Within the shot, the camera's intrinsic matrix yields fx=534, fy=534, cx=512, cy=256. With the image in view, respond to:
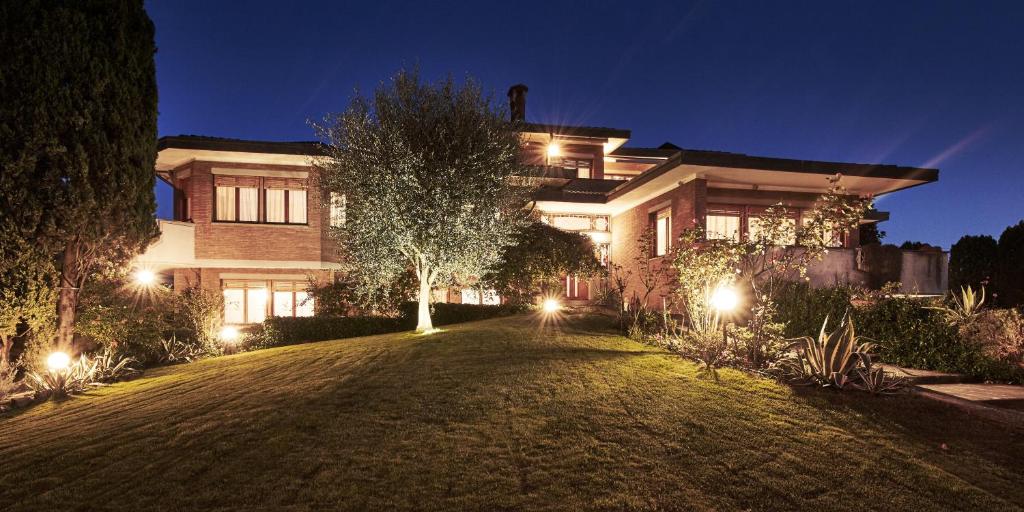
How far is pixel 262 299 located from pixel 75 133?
390 inches

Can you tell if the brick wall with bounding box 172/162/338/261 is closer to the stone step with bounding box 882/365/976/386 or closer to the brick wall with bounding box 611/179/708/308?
the brick wall with bounding box 611/179/708/308

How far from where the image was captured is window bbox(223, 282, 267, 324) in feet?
63.6

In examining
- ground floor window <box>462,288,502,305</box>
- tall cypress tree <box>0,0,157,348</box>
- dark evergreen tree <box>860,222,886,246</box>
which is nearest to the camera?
tall cypress tree <box>0,0,157,348</box>

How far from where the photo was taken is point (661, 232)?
19.9m

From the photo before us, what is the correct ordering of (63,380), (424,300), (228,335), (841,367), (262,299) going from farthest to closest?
(262,299) → (228,335) → (424,300) → (63,380) → (841,367)

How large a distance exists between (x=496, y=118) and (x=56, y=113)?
9.64 meters

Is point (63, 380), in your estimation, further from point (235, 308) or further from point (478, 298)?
point (478, 298)

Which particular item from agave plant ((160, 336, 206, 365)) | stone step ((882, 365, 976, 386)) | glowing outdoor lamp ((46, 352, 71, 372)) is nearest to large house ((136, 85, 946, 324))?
agave plant ((160, 336, 206, 365))

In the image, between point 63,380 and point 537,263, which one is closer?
point 63,380

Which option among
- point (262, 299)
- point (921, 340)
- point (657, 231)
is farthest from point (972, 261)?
point (262, 299)

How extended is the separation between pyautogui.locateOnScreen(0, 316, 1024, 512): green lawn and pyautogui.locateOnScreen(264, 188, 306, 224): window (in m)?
11.5

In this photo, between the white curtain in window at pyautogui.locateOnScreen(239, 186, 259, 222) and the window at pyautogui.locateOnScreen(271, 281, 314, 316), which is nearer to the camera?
the white curtain in window at pyautogui.locateOnScreen(239, 186, 259, 222)

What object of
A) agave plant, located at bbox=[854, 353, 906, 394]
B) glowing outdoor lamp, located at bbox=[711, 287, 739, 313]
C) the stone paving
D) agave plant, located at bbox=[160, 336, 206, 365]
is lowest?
agave plant, located at bbox=[160, 336, 206, 365]

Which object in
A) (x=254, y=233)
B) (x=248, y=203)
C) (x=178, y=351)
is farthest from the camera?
(x=248, y=203)
